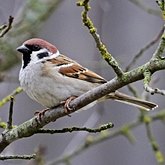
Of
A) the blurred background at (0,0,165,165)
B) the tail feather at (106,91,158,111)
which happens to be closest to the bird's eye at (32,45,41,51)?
the tail feather at (106,91,158,111)

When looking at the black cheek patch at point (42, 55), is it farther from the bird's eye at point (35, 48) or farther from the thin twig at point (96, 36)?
the thin twig at point (96, 36)

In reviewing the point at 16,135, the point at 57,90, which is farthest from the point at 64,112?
the point at 57,90

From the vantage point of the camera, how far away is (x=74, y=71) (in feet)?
8.87

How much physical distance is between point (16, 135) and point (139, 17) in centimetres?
323

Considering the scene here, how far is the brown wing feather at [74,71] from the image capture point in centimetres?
268

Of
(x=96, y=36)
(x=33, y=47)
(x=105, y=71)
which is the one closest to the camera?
(x=96, y=36)

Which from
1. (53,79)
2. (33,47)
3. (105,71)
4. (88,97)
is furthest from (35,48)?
(105,71)

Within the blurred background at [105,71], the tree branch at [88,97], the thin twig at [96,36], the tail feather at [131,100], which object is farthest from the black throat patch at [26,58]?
the blurred background at [105,71]

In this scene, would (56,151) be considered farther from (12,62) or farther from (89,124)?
(12,62)

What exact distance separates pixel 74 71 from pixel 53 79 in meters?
0.13

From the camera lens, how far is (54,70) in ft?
8.74

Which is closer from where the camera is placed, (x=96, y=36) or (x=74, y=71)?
(x=96, y=36)

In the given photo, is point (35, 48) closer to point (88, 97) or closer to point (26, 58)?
point (26, 58)

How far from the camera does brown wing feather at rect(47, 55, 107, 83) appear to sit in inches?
106
